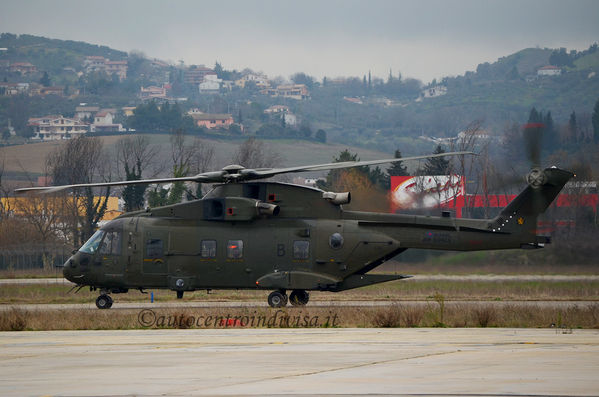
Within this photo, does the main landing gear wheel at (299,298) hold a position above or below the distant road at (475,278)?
above

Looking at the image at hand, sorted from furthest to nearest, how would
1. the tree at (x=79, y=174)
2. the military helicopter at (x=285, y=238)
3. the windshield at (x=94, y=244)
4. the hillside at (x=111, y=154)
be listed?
the hillside at (x=111, y=154)
the tree at (x=79, y=174)
the windshield at (x=94, y=244)
the military helicopter at (x=285, y=238)

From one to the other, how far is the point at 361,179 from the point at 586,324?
140ft

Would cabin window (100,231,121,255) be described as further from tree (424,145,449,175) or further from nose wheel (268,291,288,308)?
tree (424,145,449,175)

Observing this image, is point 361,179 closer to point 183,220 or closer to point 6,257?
point 6,257

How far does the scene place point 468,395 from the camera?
1320 cm

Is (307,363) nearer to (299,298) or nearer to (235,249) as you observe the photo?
(235,249)

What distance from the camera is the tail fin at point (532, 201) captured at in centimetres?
2867

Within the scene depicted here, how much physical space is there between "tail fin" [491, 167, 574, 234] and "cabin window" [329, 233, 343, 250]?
189 inches

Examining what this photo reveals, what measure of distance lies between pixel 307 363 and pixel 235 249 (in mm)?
13829

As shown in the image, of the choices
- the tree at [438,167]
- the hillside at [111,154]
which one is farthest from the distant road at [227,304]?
the hillside at [111,154]

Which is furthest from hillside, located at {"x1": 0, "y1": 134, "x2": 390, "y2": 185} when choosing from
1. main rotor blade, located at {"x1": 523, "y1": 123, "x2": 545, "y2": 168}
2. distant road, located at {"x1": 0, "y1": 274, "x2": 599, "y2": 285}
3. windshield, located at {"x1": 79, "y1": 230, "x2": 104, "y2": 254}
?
main rotor blade, located at {"x1": 523, "y1": 123, "x2": 545, "y2": 168}

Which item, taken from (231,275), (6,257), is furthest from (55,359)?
(6,257)

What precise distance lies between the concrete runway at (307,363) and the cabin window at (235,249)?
7.65 m

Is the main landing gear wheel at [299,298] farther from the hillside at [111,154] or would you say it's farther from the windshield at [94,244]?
the hillside at [111,154]
